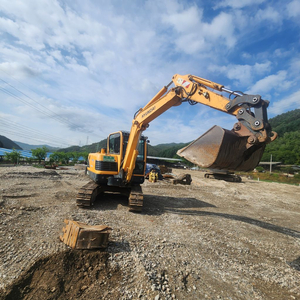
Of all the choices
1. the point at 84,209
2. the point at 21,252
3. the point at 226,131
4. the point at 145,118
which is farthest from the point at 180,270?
the point at 145,118

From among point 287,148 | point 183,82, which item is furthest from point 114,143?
point 287,148

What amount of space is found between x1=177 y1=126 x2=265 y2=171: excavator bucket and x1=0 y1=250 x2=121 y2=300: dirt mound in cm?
246

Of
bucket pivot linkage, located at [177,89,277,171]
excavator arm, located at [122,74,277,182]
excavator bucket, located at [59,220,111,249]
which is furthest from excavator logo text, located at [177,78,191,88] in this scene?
excavator bucket, located at [59,220,111,249]

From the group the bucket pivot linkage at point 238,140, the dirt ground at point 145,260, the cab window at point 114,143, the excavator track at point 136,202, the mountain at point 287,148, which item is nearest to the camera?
the dirt ground at point 145,260

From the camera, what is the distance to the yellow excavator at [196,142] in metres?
3.46

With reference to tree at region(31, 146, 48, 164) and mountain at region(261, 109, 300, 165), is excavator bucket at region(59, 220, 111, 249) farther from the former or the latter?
mountain at region(261, 109, 300, 165)

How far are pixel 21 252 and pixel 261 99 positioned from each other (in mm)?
5135

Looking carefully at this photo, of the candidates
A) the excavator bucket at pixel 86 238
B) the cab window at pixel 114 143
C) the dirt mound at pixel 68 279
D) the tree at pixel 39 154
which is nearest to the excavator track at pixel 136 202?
the cab window at pixel 114 143

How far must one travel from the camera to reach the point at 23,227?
14.8ft

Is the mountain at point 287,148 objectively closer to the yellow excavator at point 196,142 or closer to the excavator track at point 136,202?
the yellow excavator at point 196,142

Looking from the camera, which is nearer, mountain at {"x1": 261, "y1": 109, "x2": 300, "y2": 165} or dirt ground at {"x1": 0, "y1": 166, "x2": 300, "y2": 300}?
dirt ground at {"x1": 0, "y1": 166, "x2": 300, "y2": 300}

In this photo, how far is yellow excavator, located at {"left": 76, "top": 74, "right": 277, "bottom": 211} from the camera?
3.46 metres

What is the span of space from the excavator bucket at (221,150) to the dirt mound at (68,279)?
246cm

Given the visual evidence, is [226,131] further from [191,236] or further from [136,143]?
[136,143]
